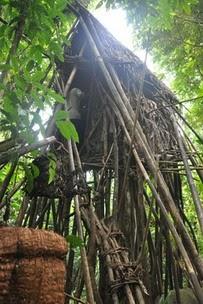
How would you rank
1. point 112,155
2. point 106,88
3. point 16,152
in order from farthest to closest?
point 106,88
point 112,155
point 16,152

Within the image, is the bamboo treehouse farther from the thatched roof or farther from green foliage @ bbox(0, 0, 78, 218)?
green foliage @ bbox(0, 0, 78, 218)

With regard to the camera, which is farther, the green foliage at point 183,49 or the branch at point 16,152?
the green foliage at point 183,49

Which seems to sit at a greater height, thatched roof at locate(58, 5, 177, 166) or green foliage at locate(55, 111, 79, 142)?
thatched roof at locate(58, 5, 177, 166)

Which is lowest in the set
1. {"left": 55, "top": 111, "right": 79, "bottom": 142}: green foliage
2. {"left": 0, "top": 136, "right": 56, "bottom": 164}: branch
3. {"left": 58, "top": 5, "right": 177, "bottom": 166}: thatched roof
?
{"left": 0, "top": 136, "right": 56, "bottom": 164}: branch

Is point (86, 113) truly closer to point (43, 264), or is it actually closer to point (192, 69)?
point (192, 69)

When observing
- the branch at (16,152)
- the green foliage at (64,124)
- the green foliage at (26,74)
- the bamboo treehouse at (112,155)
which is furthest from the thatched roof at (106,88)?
the branch at (16,152)

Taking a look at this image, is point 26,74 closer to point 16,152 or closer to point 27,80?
point 27,80

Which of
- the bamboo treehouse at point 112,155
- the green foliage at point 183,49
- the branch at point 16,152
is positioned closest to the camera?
the branch at point 16,152

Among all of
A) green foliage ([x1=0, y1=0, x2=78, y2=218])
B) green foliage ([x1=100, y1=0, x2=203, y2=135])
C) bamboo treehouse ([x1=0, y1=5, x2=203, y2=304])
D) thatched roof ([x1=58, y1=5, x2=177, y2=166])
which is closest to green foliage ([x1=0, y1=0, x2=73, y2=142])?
green foliage ([x1=0, y1=0, x2=78, y2=218])

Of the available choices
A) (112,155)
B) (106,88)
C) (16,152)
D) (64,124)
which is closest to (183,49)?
(106,88)

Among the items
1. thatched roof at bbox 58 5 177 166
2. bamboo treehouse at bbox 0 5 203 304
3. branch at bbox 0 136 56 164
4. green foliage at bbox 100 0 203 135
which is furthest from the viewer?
green foliage at bbox 100 0 203 135

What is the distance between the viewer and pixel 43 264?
1.07m

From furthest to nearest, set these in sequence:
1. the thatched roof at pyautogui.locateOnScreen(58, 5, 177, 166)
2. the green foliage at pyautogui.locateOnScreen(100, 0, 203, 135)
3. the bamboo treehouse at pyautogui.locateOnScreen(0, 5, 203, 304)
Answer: the green foliage at pyautogui.locateOnScreen(100, 0, 203, 135)
the thatched roof at pyautogui.locateOnScreen(58, 5, 177, 166)
the bamboo treehouse at pyautogui.locateOnScreen(0, 5, 203, 304)

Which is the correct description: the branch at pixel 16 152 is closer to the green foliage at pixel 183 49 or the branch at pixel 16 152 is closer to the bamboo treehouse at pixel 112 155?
the bamboo treehouse at pixel 112 155
